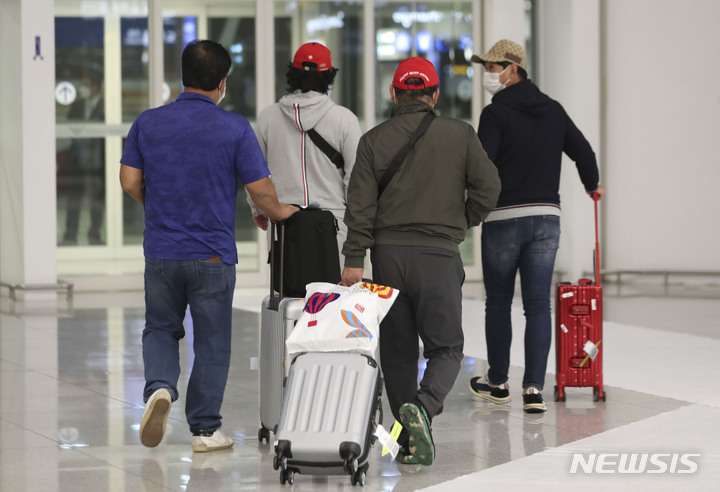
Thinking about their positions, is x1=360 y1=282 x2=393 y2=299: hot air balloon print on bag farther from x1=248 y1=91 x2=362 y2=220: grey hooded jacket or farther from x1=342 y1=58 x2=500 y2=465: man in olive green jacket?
x1=248 y1=91 x2=362 y2=220: grey hooded jacket

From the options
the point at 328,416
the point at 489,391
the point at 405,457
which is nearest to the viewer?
the point at 328,416

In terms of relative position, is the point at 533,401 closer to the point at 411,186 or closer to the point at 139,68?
the point at 411,186

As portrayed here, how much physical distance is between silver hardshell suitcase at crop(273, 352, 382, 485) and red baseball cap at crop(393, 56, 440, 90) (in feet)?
3.90

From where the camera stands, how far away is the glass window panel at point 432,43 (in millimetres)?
13344

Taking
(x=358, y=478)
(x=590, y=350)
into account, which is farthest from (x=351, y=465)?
(x=590, y=350)

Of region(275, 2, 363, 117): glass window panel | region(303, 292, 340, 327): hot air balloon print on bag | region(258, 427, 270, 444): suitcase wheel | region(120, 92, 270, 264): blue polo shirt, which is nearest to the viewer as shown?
region(303, 292, 340, 327): hot air balloon print on bag

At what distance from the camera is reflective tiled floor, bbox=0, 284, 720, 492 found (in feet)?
15.3

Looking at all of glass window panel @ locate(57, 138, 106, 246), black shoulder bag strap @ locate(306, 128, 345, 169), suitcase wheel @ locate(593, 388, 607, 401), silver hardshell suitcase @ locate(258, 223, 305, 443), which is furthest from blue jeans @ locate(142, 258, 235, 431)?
glass window panel @ locate(57, 138, 106, 246)

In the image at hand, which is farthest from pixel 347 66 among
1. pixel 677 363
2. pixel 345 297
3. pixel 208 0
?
pixel 345 297

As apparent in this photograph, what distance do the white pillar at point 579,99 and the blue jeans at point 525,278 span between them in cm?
654

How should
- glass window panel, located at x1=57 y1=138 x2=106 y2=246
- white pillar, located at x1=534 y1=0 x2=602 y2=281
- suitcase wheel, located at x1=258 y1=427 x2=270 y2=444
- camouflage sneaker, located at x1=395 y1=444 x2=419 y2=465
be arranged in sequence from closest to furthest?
camouflage sneaker, located at x1=395 y1=444 x2=419 y2=465 < suitcase wheel, located at x1=258 y1=427 x2=270 y2=444 < white pillar, located at x1=534 y1=0 x2=602 y2=281 < glass window panel, located at x1=57 y1=138 x2=106 y2=246

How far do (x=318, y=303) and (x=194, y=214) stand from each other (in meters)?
0.69

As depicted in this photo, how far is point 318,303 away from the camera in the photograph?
15.4 ft

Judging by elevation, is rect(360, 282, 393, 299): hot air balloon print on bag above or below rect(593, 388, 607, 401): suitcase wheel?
above
